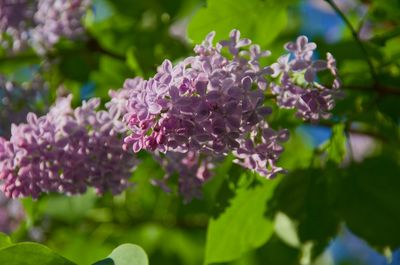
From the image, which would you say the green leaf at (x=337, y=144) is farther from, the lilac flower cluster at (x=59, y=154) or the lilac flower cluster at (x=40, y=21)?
the lilac flower cluster at (x=40, y=21)

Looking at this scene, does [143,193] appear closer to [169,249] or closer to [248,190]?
[169,249]

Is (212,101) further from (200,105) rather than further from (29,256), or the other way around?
(29,256)

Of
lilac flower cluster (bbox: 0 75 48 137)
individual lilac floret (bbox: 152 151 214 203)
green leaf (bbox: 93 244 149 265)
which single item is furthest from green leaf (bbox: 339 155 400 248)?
lilac flower cluster (bbox: 0 75 48 137)

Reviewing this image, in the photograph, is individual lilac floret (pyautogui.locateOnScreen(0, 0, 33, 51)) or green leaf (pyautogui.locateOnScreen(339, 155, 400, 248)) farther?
individual lilac floret (pyautogui.locateOnScreen(0, 0, 33, 51))

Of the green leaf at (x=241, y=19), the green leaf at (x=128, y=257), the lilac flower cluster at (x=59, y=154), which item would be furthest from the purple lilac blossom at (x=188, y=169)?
the green leaf at (x=128, y=257)

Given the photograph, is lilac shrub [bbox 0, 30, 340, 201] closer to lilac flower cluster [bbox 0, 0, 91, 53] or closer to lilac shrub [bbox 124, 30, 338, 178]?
lilac shrub [bbox 124, 30, 338, 178]

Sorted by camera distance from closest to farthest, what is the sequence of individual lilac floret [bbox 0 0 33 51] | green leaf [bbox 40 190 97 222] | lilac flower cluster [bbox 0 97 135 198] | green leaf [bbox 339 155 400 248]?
1. lilac flower cluster [bbox 0 97 135 198]
2. green leaf [bbox 339 155 400 248]
3. individual lilac floret [bbox 0 0 33 51]
4. green leaf [bbox 40 190 97 222]

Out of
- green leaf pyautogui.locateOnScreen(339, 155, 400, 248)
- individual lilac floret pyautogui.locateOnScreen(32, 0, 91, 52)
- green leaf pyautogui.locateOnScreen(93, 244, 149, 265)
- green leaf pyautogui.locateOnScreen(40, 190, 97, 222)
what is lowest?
green leaf pyautogui.locateOnScreen(40, 190, 97, 222)

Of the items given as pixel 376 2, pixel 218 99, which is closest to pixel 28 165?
pixel 218 99
